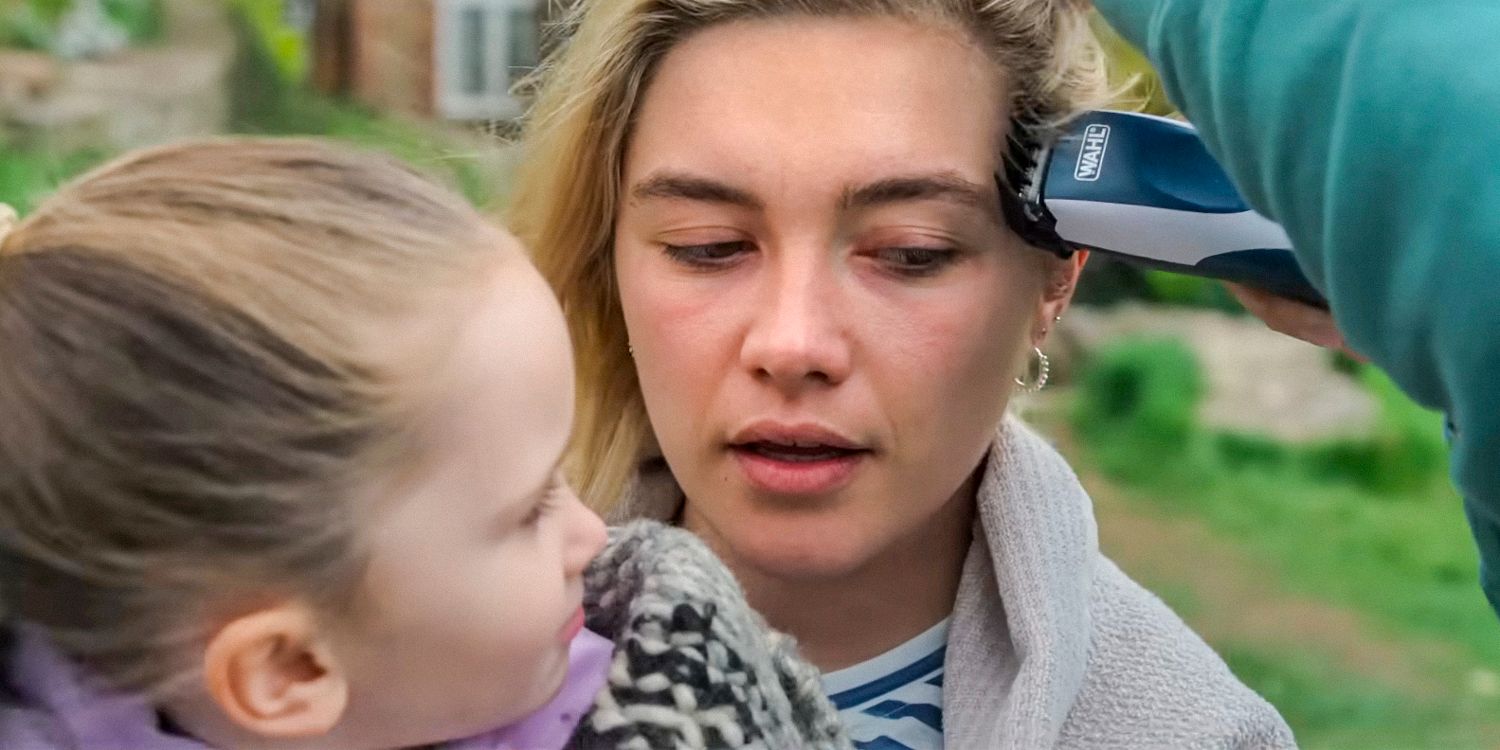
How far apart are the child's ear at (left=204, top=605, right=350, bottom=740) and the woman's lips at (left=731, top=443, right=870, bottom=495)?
43 cm

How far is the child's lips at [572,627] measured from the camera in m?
0.73

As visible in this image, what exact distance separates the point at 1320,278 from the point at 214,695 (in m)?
0.46

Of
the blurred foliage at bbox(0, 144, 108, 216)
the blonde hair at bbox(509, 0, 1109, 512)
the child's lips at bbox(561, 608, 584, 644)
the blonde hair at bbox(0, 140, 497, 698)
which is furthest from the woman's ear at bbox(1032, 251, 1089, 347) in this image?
the blurred foliage at bbox(0, 144, 108, 216)

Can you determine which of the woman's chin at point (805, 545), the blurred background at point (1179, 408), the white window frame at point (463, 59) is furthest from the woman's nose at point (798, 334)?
the white window frame at point (463, 59)

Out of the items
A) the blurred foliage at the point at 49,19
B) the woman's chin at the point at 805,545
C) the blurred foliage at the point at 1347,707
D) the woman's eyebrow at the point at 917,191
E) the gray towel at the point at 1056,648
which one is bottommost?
the blurred foliage at the point at 1347,707

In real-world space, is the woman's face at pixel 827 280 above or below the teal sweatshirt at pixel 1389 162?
below

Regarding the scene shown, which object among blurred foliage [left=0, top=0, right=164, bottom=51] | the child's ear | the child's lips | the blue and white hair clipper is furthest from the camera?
blurred foliage [left=0, top=0, right=164, bottom=51]

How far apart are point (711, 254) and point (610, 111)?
0.16 m

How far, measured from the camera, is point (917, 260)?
1065 millimetres

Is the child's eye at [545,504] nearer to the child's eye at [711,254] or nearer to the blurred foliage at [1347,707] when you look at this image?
the child's eye at [711,254]

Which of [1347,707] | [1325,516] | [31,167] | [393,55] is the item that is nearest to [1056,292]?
[31,167]

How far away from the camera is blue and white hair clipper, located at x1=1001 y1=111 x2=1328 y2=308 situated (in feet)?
2.99

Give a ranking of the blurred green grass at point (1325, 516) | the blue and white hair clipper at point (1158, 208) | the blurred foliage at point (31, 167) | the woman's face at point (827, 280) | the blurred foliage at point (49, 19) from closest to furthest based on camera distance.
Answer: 1. the blue and white hair clipper at point (1158, 208)
2. the woman's face at point (827, 280)
3. the blurred foliage at point (31, 167)
4. the blurred foliage at point (49, 19)
5. the blurred green grass at point (1325, 516)

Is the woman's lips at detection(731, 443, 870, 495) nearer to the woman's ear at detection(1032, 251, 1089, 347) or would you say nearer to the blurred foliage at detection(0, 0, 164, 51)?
the woman's ear at detection(1032, 251, 1089, 347)
